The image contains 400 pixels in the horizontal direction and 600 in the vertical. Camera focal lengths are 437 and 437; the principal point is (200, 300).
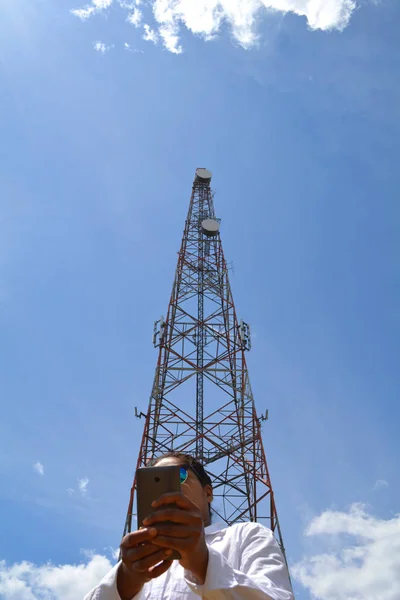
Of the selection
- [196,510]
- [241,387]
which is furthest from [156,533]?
[241,387]

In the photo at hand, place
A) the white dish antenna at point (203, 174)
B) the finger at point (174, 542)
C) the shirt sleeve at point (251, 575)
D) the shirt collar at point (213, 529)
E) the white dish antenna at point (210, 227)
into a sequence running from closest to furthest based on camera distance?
the finger at point (174, 542)
the shirt sleeve at point (251, 575)
the shirt collar at point (213, 529)
the white dish antenna at point (210, 227)
the white dish antenna at point (203, 174)

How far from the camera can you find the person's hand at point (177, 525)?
1529mm

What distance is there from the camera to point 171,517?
5.03ft

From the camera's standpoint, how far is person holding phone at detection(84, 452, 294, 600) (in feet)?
5.08

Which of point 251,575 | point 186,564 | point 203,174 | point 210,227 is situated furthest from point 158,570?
point 203,174

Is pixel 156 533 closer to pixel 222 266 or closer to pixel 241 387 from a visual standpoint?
pixel 241 387

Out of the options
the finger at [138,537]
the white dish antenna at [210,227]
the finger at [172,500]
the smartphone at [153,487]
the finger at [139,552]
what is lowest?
the finger at [139,552]

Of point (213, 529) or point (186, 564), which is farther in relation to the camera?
point (213, 529)

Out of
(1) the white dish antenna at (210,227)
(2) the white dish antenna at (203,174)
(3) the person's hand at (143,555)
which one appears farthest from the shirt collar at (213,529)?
(2) the white dish antenna at (203,174)

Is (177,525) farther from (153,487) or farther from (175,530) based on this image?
(153,487)

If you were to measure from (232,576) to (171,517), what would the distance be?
0.38 meters

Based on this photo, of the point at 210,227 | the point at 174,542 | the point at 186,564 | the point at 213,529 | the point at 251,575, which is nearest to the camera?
the point at 174,542

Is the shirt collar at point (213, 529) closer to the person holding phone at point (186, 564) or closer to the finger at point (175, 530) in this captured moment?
the person holding phone at point (186, 564)

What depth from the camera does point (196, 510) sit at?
1618mm
